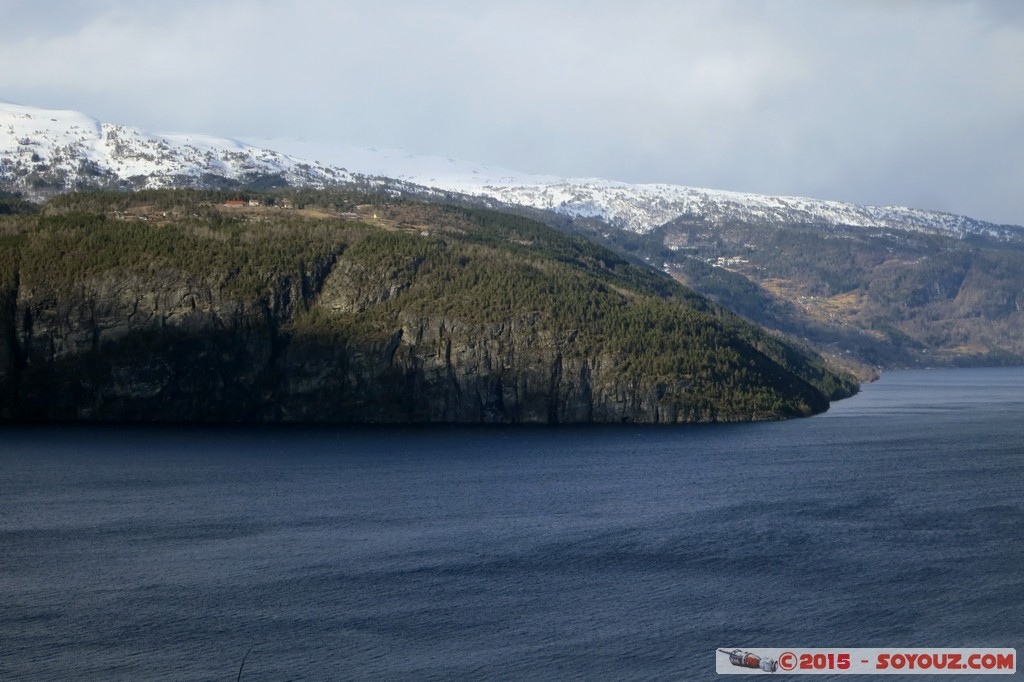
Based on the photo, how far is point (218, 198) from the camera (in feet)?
648

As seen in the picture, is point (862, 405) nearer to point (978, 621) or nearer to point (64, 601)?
point (978, 621)

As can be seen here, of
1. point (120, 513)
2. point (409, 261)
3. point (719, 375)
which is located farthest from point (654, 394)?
point (120, 513)

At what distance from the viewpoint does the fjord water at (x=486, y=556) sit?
179 ft

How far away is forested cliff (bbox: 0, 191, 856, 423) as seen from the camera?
481 feet

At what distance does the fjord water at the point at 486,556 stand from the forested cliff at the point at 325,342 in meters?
24.7

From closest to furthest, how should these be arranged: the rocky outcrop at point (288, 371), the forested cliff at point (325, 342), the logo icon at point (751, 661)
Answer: the logo icon at point (751, 661), the rocky outcrop at point (288, 371), the forested cliff at point (325, 342)

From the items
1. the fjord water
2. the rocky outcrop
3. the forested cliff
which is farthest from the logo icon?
the forested cliff

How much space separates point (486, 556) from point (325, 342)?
82.2m

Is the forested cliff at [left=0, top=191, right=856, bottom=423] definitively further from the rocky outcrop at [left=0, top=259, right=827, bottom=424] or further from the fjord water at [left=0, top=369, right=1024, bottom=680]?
the fjord water at [left=0, top=369, right=1024, bottom=680]

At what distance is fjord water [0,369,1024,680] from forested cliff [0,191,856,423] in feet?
81.0

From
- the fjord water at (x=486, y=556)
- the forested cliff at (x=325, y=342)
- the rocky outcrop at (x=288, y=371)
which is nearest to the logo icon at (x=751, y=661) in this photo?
the fjord water at (x=486, y=556)

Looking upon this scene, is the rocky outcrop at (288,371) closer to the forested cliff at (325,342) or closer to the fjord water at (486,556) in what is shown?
the forested cliff at (325,342)

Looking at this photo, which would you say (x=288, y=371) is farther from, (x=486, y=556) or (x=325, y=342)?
(x=486, y=556)

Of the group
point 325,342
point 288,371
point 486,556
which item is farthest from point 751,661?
point 325,342
